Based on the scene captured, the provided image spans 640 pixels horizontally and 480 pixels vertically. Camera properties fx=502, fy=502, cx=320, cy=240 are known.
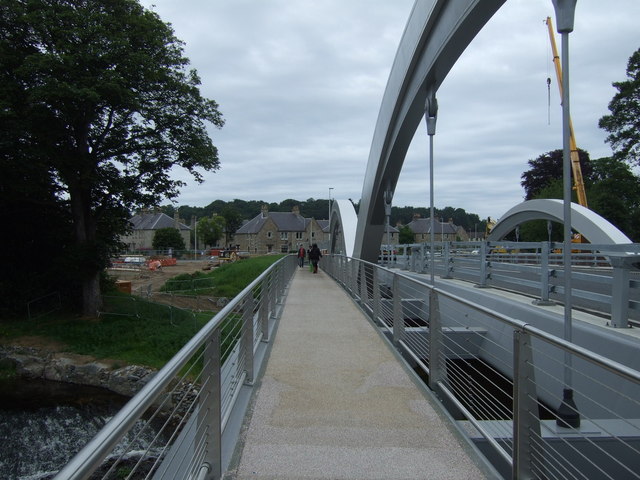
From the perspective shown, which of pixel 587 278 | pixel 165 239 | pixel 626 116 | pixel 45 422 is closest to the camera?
pixel 587 278

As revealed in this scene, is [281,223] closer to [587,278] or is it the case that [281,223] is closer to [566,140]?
[587,278]

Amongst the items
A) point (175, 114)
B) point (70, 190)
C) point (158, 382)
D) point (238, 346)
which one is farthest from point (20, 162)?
point (158, 382)

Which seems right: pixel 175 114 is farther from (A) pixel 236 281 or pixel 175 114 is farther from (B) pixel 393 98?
(A) pixel 236 281

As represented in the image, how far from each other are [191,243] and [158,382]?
9958 centimetres

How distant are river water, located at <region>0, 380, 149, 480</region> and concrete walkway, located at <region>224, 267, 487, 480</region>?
6992 millimetres

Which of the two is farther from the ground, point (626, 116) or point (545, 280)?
point (626, 116)

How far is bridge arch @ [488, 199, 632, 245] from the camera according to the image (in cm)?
1702

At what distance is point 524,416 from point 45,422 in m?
13.7

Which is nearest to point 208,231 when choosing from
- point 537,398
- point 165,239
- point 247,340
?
point 165,239

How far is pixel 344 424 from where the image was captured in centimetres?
383

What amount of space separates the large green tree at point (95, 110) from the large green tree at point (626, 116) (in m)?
24.7

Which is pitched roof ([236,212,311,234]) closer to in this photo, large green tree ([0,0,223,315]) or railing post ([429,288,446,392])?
large green tree ([0,0,223,315])

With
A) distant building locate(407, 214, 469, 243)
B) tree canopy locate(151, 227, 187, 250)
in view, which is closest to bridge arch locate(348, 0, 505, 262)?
tree canopy locate(151, 227, 187, 250)

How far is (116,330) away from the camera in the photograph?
18875 mm
